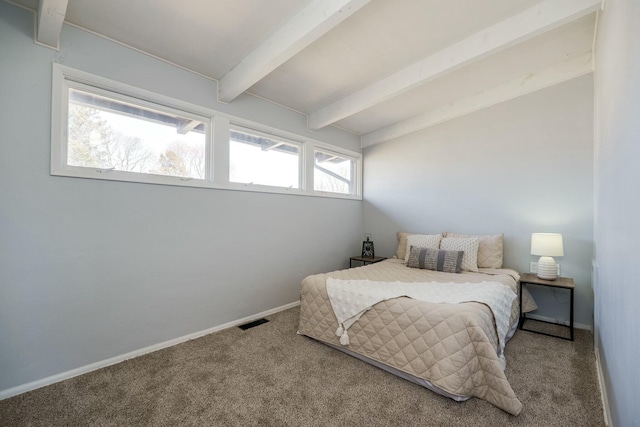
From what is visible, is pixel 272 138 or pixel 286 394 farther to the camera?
pixel 272 138

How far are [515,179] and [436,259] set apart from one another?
1325 mm

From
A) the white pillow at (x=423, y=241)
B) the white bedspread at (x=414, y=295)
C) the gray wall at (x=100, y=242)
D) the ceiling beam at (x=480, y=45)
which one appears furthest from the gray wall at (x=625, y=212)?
the gray wall at (x=100, y=242)

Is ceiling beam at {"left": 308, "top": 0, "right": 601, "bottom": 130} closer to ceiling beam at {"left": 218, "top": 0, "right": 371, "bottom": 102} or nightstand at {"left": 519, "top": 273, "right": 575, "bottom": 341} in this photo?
ceiling beam at {"left": 218, "top": 0, "right": 371, "bottom": 102}

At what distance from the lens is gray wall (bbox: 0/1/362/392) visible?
1.85 meters

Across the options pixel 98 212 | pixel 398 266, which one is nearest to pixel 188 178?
pixel 98 212

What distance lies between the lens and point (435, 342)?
1798mm

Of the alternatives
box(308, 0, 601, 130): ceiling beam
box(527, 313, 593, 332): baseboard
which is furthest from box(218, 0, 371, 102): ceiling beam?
box(527, 313, 593, 332): baseboard

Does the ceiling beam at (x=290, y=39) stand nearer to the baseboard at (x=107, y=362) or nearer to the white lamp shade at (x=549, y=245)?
the baseboard at (x=107, y=362)

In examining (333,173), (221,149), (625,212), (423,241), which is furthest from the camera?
(333,173)

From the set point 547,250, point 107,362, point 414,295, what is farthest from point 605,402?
point 107,362

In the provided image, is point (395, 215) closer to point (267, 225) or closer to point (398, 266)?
point (398, 266)

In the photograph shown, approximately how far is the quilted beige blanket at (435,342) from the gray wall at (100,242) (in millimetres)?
1178

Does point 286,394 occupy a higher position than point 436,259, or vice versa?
point 436,259

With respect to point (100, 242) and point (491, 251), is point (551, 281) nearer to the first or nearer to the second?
point (491, 251)
